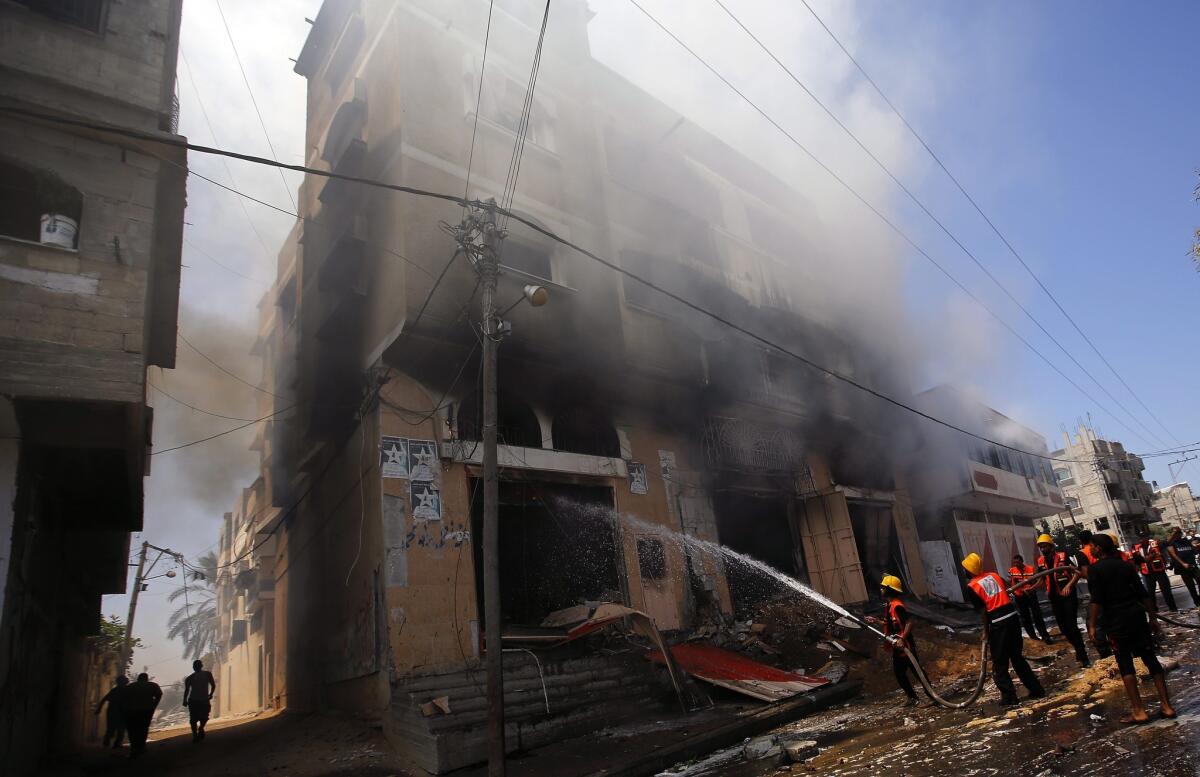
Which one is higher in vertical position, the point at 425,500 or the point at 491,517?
the point at 425,500

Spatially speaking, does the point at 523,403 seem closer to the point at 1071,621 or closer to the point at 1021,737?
the point at 1021,737

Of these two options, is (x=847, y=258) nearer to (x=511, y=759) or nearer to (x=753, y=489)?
(x=753, y=489)

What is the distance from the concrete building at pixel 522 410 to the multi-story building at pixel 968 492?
1924 mm

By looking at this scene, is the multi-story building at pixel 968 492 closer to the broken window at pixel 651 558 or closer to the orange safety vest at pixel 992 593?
the broken window at pixel 651 558

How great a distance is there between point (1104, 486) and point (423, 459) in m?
67.4

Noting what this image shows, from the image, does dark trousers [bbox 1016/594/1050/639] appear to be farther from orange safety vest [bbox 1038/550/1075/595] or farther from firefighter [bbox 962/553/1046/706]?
firefighter [bbox 962/553/1046/706]

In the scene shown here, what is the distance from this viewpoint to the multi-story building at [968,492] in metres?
21.2

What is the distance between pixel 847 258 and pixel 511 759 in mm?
19960

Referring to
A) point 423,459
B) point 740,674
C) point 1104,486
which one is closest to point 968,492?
point 740,674

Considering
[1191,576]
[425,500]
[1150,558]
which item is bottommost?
[1191,576]

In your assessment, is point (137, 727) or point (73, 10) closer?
point (73, 10)

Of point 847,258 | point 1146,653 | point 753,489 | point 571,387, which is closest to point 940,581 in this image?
point 753,489

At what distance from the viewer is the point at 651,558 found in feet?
43.0

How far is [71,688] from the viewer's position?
643 inches
